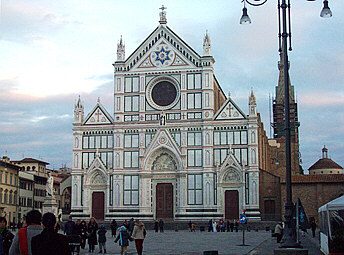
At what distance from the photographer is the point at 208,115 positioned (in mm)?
51812

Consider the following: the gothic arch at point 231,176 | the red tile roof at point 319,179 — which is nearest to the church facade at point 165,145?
the gothic arch at point 231,176

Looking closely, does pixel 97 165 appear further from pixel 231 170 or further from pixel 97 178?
pixel 231 170

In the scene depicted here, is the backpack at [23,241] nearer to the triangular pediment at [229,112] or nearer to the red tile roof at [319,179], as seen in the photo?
the triangular pediment at [229,112]

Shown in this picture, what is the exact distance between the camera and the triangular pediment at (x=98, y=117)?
5447cm

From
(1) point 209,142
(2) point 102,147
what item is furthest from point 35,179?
(1) point 209,142

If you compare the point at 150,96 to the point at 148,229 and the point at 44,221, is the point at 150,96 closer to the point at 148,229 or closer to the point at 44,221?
the point at 148,229

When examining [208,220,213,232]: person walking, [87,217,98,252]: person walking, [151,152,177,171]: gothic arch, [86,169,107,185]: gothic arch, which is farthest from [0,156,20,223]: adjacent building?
[87,217,98,252]: person walking

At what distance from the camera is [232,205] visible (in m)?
50.4

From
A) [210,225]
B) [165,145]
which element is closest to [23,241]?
[210,225]

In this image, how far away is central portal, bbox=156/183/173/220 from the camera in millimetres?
52031

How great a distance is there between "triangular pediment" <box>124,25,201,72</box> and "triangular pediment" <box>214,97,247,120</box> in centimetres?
515

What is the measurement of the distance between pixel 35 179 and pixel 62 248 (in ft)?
231

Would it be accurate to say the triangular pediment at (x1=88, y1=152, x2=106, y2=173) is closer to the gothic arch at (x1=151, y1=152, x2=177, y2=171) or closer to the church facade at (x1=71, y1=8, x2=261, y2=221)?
the church facade at (x1=71, y1=8, x2=261, y2=221)

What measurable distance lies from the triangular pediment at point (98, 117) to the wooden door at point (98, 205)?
7.48 metres
